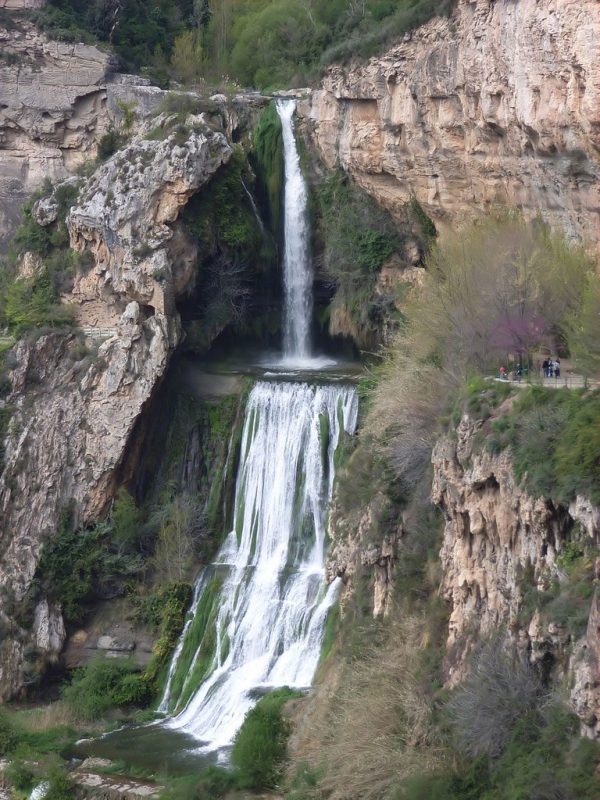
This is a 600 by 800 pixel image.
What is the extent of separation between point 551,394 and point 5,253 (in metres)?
32.4

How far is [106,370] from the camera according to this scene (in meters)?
43.9

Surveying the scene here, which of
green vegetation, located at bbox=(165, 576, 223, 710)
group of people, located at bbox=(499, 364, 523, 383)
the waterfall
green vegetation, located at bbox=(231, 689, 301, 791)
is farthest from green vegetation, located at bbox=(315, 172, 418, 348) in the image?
green vegetation, located at bbox=(231, 689, 301, 791)

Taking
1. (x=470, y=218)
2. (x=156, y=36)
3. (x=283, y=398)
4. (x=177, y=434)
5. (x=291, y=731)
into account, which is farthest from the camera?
(x=156, y=36)

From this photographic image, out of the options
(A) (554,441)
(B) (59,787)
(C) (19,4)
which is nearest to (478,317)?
(A) (554,441)

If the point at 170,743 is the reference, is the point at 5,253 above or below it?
above

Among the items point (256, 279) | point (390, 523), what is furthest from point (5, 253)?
point (390, 523)

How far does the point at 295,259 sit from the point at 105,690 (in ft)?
52.3

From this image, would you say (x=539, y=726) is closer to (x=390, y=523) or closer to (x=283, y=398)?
(x=390, y=523)

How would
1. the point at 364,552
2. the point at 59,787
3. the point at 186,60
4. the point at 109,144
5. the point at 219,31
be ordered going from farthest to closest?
the point at 219,31
the point at 186,60
the point at 109,144
the point at 364,552
the point at 59,787

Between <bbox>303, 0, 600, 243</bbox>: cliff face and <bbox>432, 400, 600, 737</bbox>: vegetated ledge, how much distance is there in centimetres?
717

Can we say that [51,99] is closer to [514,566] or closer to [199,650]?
[199,650]

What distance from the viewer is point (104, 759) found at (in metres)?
34.2

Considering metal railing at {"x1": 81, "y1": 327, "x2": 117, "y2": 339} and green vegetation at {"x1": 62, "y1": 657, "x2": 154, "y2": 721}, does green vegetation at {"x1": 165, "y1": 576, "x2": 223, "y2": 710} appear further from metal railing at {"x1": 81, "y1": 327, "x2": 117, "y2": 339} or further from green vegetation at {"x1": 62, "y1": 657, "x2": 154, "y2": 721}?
metal railing at {"x1": 81, "y1": 327, "x2": 117, "y2": 339}

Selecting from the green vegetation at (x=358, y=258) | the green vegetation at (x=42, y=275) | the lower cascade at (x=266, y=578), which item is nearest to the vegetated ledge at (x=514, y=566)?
the lower cascade at (x=266, y=578)
